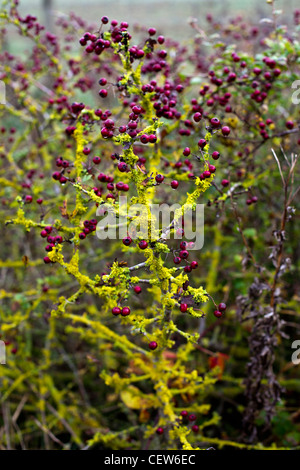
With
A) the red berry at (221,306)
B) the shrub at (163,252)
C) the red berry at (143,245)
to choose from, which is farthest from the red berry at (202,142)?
the red berry at (221,306)

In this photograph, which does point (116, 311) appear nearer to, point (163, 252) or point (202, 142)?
point (163, 252)

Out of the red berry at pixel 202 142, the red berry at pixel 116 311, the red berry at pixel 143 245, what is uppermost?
the red berry at pixel 202 142

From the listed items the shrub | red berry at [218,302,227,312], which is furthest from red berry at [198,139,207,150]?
red berry at [218,302,227,312]

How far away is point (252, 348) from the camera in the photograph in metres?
1.97

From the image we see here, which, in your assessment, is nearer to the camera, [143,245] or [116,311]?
[143,245]

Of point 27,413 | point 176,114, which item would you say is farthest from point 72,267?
point 27,413

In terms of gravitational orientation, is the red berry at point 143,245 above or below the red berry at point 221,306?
above

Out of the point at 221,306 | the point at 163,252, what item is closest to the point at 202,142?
the point at 163,252

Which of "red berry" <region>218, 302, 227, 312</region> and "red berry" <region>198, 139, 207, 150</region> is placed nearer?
"red berry" <region>198, 139, 207, 150</region>

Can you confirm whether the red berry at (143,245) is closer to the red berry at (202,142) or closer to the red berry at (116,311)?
the red berry at (116,311)

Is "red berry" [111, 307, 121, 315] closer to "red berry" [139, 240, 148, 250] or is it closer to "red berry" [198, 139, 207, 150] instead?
"red berry" [139, 240, 148, 250]

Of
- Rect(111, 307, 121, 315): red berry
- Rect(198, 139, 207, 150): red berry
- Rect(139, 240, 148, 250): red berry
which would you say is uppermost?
Rect(198, 139, 207, 150): red berry

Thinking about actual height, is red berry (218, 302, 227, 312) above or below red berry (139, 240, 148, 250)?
below

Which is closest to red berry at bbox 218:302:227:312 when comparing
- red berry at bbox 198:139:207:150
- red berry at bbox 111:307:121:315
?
red berry at bbox 111:307:121:315
